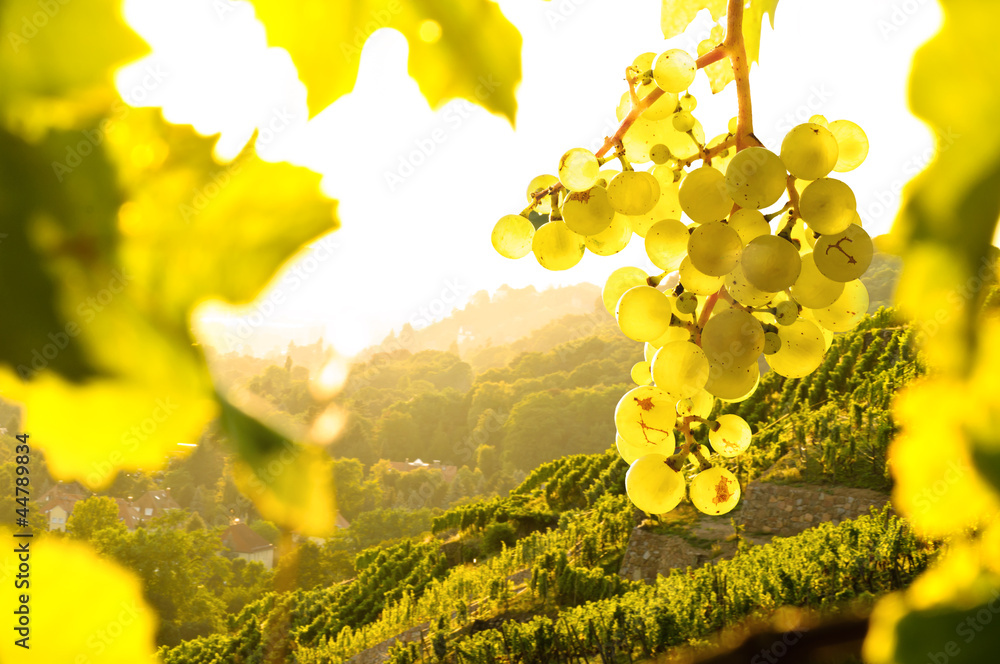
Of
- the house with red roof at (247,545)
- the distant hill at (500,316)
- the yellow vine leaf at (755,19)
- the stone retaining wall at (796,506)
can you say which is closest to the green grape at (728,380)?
the yellow vine leaf at (755,19)

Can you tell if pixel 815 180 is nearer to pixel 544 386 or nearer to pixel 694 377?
pixel 694 377

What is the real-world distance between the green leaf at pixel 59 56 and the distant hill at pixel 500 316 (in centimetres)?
3421

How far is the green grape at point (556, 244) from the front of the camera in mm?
477

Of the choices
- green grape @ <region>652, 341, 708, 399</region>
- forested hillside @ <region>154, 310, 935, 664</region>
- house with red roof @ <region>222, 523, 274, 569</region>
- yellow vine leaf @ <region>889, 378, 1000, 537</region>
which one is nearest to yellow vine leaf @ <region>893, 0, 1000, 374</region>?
yellow vine leaf @ <region>889, 378, 1000, 537</region>

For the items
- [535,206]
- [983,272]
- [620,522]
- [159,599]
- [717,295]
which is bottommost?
[983,272]

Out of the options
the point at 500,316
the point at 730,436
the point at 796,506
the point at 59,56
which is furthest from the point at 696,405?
the point at 500,316

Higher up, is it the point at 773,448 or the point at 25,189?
the point at 773,448

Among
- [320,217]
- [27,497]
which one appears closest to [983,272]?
[320,217]

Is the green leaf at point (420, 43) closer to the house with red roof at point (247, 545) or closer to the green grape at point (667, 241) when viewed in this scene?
the green grape at point (667, 241)

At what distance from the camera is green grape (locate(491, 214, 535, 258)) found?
0.50 m

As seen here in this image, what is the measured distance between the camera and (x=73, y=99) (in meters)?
0.18

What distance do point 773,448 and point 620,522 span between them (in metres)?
1.11

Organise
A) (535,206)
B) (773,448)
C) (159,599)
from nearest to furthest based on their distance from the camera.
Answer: (535,206) → (773,448) → (159,599)

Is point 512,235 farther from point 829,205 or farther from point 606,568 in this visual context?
point 606,568
